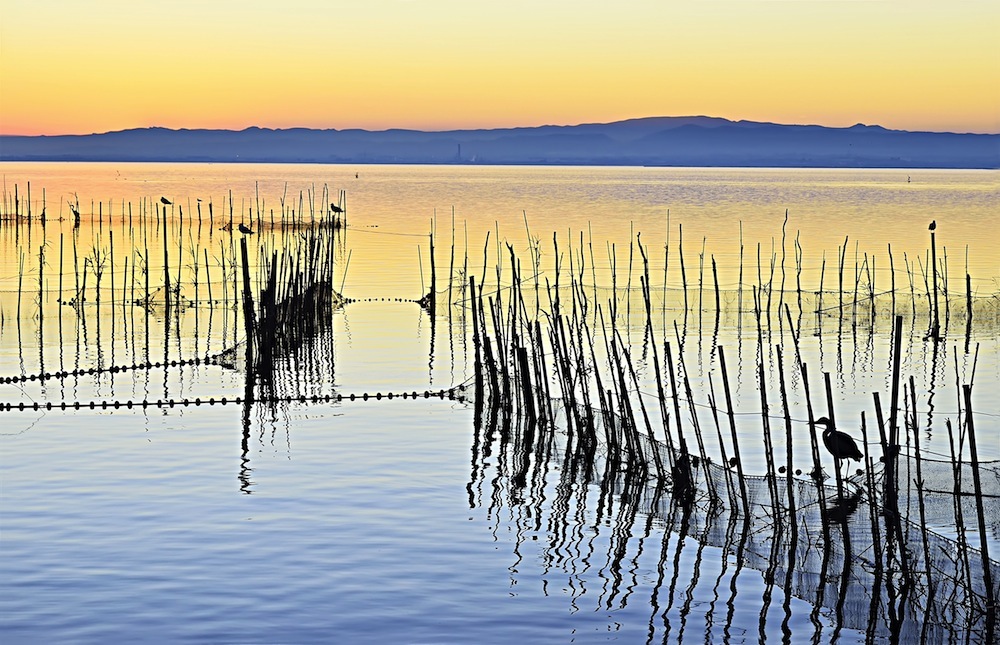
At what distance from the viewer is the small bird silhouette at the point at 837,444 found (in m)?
7.36

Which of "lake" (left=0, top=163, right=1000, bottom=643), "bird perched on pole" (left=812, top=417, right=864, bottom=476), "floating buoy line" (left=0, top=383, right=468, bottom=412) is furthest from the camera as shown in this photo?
"floating buoy line" (left=0, top=383, right=468, bottom=412)

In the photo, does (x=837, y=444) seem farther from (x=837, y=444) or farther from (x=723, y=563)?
(x=723, y=563)

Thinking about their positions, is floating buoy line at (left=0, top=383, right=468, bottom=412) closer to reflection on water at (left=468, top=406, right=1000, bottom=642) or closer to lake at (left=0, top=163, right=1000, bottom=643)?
lake at (left=0, top=163, right=1000, bottom=643)

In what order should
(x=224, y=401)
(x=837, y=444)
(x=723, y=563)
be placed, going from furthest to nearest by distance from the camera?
(x=224, y=401) < (x=723, y=563) < (x=837, y=444)

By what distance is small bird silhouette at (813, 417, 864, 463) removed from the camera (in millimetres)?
7355

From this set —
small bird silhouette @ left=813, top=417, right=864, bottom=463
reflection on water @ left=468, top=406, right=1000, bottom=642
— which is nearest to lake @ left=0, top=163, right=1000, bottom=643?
reflection on water @ left=468, top=406, right=1000, bottom=642

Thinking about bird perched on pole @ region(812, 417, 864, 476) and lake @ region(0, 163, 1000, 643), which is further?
bird perched on pole @ region(812, 417, 864, 476)

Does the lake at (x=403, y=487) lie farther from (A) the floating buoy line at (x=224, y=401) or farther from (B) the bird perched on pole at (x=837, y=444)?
(B) the bird perched on pole at (x=837, y=444)

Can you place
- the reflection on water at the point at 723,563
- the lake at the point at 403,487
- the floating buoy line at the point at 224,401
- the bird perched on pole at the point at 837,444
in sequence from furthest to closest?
the floating buoy line at the point at 224,401
the bird perched on pole at the point at 837,444
the lake at the point at 403,487
the reflection on water at the point at 723,563

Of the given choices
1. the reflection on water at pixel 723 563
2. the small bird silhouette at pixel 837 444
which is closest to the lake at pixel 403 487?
the reflection on water at pixel 723 563

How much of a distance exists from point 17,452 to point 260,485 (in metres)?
2.43

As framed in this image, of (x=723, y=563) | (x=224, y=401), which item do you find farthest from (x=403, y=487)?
(x=224, y=401)

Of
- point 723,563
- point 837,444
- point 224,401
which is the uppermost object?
point 837,444

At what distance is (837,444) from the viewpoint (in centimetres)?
736
